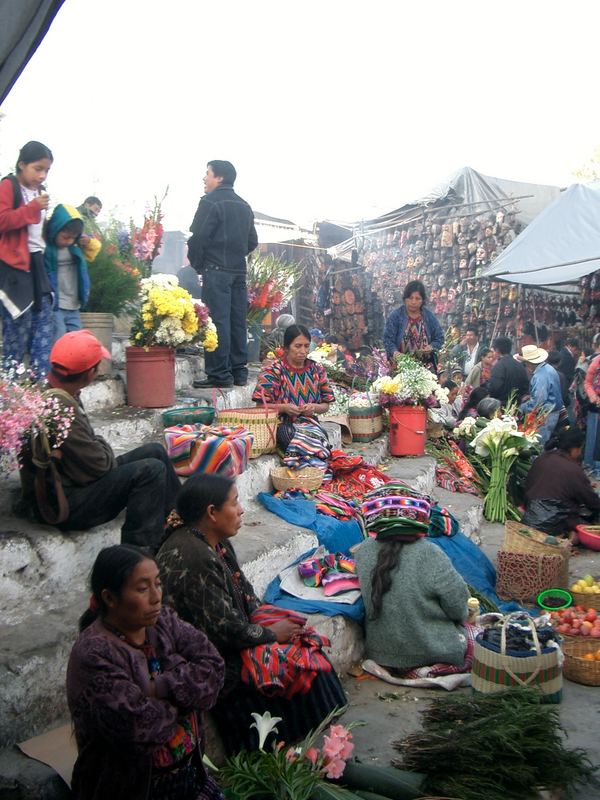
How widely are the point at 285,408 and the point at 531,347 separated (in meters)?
5.14

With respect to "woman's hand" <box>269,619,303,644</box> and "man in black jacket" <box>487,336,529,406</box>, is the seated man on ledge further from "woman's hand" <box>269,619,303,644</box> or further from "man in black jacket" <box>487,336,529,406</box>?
"man in black jacket" <box>487,336,529,406</box>

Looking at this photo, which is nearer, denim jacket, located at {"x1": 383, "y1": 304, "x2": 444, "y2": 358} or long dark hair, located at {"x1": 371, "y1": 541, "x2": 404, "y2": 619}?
long dark hair, located at {"x1": 371, "y1": 541, "x2": 404, "y2": 619}

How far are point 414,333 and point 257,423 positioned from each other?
313 centimetres

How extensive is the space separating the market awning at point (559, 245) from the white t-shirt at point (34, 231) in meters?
7.92

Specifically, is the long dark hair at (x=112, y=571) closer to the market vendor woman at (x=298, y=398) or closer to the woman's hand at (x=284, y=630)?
the woman's hand at (x=284, y=630)

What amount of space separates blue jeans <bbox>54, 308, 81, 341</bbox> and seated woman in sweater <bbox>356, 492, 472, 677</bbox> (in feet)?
10.6

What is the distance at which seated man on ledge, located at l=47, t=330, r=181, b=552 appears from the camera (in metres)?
4.18

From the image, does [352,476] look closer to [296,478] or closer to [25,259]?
[296,478]

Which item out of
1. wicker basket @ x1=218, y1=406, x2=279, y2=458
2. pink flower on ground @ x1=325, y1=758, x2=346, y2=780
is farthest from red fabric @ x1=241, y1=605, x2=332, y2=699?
wicker basket @ x1=218, y1=406, x2=279, y2=458

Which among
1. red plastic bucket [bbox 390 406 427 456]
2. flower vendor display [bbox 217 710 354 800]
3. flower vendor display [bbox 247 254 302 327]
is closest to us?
flower vendor display [bbox 217 710 354 800]

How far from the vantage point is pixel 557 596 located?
5801 mm

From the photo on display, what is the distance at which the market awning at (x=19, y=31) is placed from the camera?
190 centimetres

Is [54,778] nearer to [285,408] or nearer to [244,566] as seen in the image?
[244,566]

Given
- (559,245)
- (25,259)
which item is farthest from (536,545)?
(559,245)
